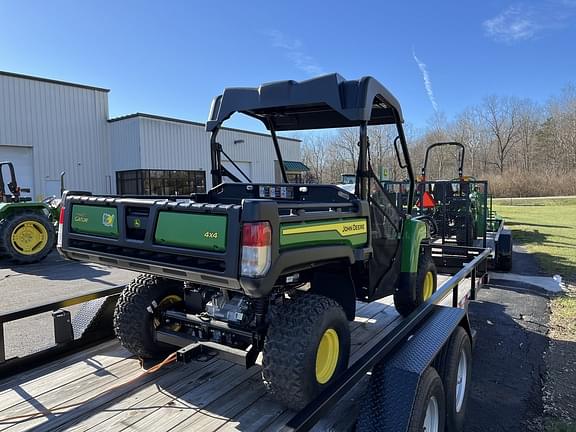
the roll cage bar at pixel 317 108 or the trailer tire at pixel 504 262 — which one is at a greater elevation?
the roll cage bar at pixel 317 108

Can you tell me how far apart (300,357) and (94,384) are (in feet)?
4.67

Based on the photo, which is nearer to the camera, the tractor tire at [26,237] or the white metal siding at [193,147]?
the tractor tire at [26,237]

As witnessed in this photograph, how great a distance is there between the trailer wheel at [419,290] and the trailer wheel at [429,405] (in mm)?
1340

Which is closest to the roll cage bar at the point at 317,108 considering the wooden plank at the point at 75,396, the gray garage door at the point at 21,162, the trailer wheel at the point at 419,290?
the trailer wheel at the point at 419,290

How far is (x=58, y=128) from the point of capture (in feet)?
65.9

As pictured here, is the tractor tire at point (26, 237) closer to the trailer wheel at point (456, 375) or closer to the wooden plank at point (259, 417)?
the wooden plank at point (259, 417)

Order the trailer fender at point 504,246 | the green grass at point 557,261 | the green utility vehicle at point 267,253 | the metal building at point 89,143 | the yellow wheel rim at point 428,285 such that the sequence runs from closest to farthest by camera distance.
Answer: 1. the green utility vehicle at point 267,253
2. the green grass at point 557,261
3. the yellow wheel rim at point 428,285
4. the trailer fender at point 504,246
5. the metal building at point 89,143

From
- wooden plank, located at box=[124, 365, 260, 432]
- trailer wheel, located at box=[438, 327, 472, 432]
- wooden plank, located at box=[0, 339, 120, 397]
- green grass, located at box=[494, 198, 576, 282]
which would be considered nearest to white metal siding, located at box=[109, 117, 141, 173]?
green grass, located at box=[494, 198, 576, 282]

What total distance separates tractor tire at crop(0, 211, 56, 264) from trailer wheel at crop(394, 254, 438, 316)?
9.14m

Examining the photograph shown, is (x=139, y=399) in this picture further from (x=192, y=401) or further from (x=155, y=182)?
(x=155, y=182)

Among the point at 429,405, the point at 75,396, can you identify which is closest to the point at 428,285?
the point at 429,405

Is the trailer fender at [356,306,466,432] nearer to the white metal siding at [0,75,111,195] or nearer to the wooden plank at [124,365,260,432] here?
the wooden plank at [124,365,260,432]

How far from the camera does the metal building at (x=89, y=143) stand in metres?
19.0

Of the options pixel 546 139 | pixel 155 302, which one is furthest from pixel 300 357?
pixel 546 139
